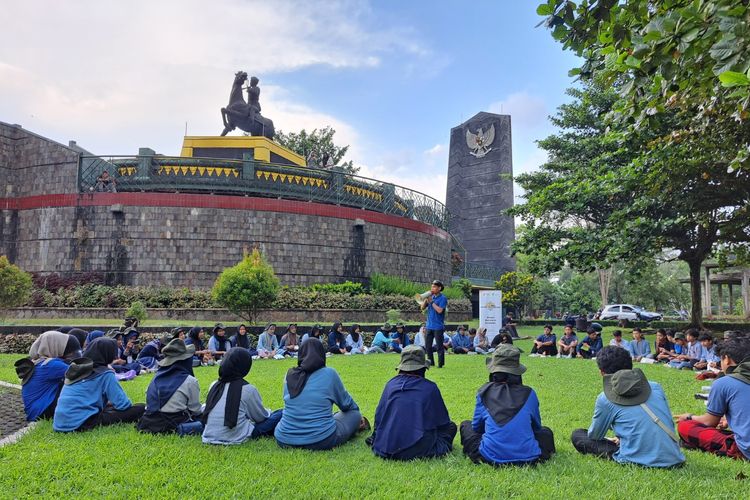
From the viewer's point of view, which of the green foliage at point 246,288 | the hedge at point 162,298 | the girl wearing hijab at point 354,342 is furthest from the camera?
the hedge at point 162,298

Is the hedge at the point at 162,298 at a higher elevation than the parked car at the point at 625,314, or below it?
higher

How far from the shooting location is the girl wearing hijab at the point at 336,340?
42.1 ft

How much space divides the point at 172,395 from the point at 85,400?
87 cm

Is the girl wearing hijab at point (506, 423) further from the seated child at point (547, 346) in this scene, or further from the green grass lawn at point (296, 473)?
the seated child at point (547, 346)

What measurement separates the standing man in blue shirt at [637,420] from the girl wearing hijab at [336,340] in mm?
9201

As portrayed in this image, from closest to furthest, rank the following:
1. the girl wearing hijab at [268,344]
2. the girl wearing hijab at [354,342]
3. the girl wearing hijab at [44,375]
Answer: the girl wearing hijab at [44,375], the girl wearing hijab at [268,344], the girl wearing hijab at [354,342]

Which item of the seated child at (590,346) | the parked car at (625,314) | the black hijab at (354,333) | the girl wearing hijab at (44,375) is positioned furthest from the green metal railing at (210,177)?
the parked car at (625,314)

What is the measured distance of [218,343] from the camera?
11.1 meters

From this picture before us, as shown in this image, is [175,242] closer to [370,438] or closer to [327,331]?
[327,331]

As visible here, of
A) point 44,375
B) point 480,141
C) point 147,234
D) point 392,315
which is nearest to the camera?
point 44,375

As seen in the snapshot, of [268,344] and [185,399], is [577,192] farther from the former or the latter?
[185,399]

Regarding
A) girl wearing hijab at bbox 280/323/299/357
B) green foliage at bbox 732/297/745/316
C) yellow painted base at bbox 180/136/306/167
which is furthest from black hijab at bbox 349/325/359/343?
green foliage at bbox 732/297/745/316

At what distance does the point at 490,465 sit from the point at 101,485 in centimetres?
279

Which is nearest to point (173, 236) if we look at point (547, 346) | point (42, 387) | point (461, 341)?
point (461, 341)
